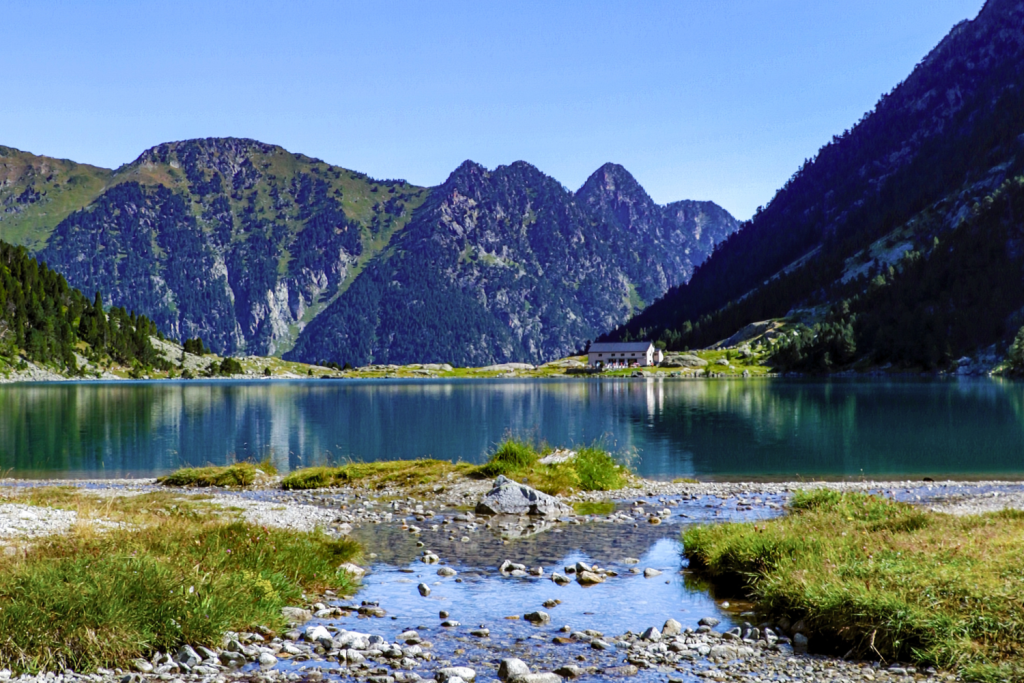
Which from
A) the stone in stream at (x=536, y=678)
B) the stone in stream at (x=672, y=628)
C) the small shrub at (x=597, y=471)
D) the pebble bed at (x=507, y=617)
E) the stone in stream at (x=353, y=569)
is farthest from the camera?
the small shrub at (x=597, y=471)

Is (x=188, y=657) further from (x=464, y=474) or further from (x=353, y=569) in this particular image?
(x=464, y=474)

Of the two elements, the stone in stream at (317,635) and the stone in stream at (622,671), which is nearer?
the stone in stream at (622,671)

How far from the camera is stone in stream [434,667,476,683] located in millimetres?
10828

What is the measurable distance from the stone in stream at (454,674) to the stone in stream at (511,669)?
437mm

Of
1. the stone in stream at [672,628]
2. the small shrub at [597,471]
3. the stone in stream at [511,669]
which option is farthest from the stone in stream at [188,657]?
the small shrub at [597,471]

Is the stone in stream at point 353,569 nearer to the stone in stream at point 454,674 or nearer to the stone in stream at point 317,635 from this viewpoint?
the stone in stream at point 317,635

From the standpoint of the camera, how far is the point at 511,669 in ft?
36.3

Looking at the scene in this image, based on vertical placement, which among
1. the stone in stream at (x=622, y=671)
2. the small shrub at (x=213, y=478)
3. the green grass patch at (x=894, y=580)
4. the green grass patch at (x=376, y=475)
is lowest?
the small shrub at (x=213, y=478)

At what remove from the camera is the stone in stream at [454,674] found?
10.8 meters

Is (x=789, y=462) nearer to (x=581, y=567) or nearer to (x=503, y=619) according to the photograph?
(x=581, y=567)

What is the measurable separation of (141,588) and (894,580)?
12403mm

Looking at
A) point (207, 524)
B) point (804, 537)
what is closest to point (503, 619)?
point (804, 537)

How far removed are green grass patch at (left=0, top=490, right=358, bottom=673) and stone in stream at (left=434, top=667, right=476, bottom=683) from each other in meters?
3.56

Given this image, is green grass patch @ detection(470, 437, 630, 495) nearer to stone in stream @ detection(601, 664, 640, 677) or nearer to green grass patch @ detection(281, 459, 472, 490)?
green grass patch @ detection(281, 459, 472, 490)
